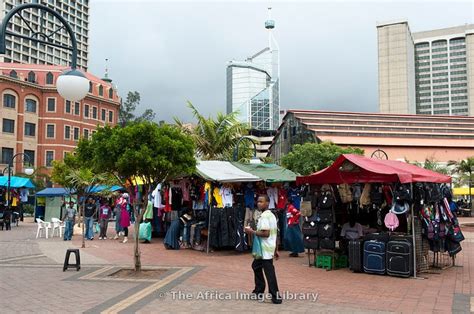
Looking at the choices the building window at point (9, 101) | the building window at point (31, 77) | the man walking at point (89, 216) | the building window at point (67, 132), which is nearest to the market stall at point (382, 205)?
the man walking at point (89, 216)

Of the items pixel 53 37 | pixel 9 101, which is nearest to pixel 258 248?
pixel 9 101

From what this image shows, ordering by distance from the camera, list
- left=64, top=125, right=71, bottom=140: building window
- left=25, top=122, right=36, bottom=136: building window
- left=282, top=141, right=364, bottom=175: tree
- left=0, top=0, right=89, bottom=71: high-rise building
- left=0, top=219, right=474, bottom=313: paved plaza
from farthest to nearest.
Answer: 1. left=0, top=0, right=89, bottom=71: high-rise building
2. left=64, top=125, right=71, bottom=140: building window
3. left=25, top=122, right=36, bottom=136: building window
4. left=282, top=141, right=364, bottom=175: tree
5. left=0, top=219, right=474, bottom=313: paved plaza

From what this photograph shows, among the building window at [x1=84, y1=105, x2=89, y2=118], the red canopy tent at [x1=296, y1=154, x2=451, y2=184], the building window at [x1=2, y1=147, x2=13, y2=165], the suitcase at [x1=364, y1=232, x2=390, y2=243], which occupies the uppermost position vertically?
the building window at [x1=84, y1=105, x2=89, y2=118]

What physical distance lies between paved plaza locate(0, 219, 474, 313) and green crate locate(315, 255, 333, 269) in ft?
0.86

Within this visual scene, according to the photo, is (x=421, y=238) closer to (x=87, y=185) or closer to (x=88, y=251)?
(x=88, y=251)

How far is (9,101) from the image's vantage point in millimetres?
54406

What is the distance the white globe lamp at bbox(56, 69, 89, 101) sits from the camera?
23.1ft

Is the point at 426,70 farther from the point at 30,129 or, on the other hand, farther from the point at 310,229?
the point at 310,229

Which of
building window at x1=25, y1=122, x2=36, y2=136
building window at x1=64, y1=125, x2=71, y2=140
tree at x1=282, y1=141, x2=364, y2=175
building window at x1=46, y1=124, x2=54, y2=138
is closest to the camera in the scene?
tree at x1=282, y1=141, x2=364, y2=175

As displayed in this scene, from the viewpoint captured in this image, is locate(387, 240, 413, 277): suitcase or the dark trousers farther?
locate(387, 240, 413, 277): suitcase

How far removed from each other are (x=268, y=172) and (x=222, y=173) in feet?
6.06

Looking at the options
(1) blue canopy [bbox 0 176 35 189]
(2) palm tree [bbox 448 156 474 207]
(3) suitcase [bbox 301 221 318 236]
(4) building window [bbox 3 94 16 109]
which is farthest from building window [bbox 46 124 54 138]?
(3) suitcase [bbox 301 221 318 236]

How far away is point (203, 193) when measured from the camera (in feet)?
45.8

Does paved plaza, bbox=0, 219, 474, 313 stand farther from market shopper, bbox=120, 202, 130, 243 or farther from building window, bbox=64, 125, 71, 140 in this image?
building window, bbox=64, 125, 71, 140
